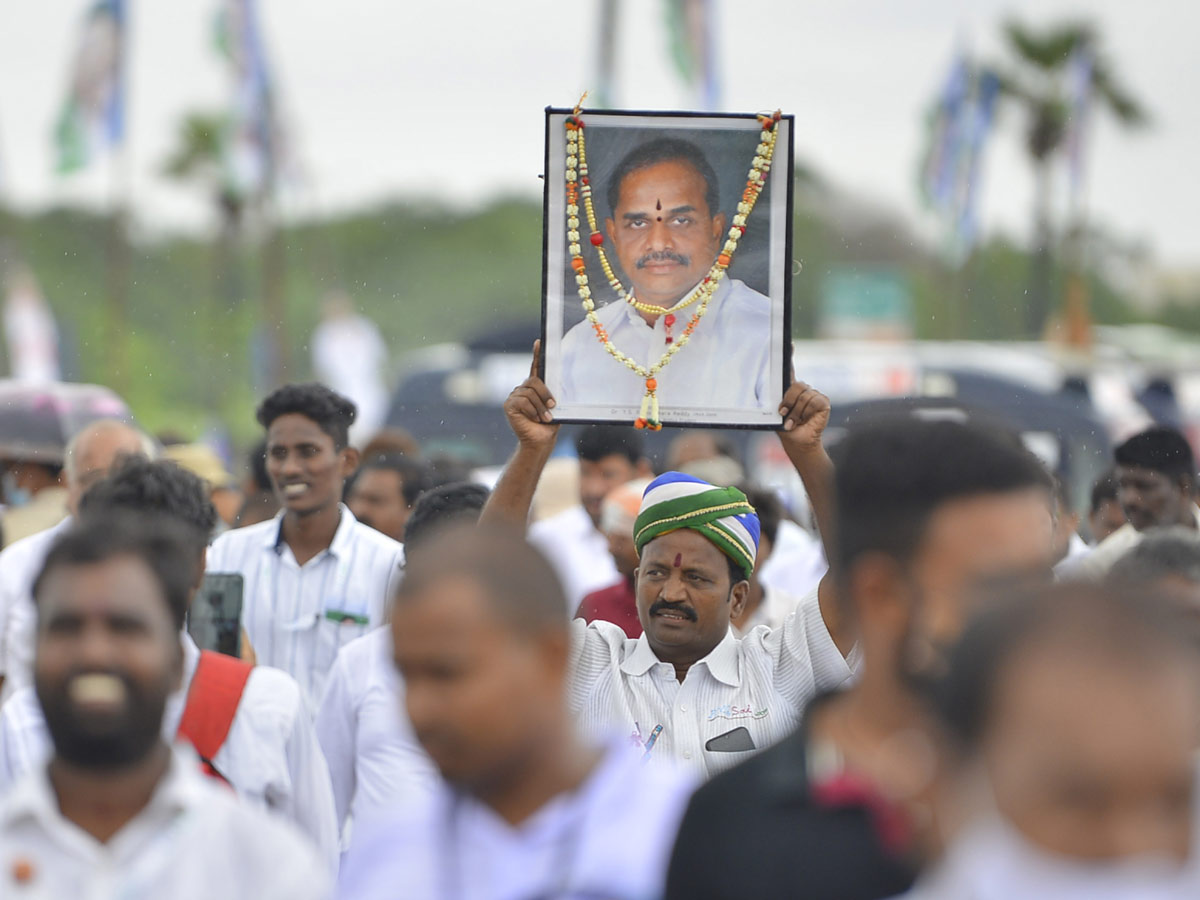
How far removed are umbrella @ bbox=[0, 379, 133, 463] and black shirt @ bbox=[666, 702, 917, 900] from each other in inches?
230

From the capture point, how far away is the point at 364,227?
61.8 metres

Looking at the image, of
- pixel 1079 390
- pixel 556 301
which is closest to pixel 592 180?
pixel 556 301

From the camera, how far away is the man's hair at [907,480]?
2271 millimetres

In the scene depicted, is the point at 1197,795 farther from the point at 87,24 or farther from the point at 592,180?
the point at 87,24

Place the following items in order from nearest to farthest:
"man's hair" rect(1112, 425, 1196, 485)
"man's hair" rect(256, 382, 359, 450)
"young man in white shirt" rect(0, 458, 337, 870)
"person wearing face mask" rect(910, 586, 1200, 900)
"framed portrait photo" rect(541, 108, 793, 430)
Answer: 1. "person wearing face mask" rect(910, 586, 1200, 900)
2. "young man in white shirt" rect(0, 458, 337, 870)
3. "framed portrait photo" rect(541, 108, 793, 430)
4. "man's hair" rect(256, 382, 359, 450)
5. "man's hair" rect(1112, 425, 1196, 485)

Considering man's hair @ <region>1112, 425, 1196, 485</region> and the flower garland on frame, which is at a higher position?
the flower garland on frame

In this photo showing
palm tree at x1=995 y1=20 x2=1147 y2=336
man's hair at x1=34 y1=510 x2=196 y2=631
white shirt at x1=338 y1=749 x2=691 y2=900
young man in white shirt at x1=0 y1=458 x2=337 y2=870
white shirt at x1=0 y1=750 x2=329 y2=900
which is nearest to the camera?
white shirt at x1=338 y1=749 x2=691 y2=900

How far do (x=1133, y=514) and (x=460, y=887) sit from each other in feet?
15.0

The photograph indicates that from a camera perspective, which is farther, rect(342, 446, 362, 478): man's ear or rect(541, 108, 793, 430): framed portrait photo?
rect(342, 446, 362, 478): man's ear

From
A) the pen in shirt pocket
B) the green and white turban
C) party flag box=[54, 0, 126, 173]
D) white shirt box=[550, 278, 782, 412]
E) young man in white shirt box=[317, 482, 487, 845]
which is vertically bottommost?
young man in white shirt box=[317, 482, 487, 845]

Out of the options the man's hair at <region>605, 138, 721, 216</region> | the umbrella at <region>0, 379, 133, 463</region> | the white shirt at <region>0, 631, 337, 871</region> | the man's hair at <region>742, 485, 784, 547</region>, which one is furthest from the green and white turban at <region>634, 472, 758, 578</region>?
the umbrella at <region>0, 379, 133, 463</region>

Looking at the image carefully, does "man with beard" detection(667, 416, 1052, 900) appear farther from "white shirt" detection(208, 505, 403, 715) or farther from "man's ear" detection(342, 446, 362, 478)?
"man's ear" detection(342, 446, 362, 478)

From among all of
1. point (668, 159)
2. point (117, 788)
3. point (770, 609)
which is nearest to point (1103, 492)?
point (770, 609)

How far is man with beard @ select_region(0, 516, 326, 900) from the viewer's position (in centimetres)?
250
